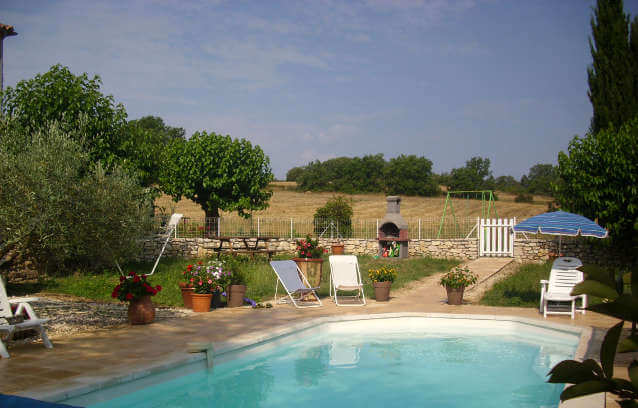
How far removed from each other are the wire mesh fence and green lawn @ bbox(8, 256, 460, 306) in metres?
2.96

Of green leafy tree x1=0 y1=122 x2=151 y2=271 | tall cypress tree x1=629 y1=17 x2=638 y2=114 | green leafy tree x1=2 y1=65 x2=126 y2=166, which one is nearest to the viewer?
green leafy tree x1=0 y1=122 x2=151 y2=271

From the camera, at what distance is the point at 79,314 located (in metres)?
8.73

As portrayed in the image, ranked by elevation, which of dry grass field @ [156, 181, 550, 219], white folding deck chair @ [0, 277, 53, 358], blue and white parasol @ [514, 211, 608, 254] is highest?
dry grass field @ [156, 181, 550, 219]

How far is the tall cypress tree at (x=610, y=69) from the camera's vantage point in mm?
17562

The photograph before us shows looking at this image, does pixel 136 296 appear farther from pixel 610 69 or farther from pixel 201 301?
pixel 610 69

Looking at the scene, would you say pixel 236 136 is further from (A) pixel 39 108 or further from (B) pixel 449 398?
(B) pixel 449 398

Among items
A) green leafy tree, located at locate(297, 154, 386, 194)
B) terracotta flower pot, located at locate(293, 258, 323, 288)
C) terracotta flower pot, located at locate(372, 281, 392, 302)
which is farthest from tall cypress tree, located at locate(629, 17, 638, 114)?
green leafy tree, located at locate(297, 154, 386, 194)

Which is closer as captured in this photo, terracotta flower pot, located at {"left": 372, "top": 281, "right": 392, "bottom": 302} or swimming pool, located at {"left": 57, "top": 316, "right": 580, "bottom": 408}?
swimming pool, located at {"left": 57, "top": 316, "right": 580, "bottom": 408}

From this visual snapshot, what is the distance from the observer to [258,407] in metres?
5.82

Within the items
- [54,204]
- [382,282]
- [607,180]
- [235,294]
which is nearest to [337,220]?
[607,180]

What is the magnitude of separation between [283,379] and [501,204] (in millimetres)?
36054

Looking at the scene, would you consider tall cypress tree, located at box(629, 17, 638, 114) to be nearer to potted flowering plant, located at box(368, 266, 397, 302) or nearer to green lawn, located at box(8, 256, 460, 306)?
green lawn, located at box(8, 256, 460, 306)

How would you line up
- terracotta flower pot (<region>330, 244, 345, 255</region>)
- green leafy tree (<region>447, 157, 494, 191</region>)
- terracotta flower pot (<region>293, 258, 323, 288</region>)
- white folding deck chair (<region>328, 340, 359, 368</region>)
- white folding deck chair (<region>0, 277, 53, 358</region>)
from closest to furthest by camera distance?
1. white folding deck chair (<region>0, 277, 53, 358</region>)
2. white folding deck chair (<region>328, 340, 359, 368</region>)
3. terracotta flower pot (<region>293, 258, 323, 288</region>)
4. terracotta flower pot (<region>330, 244, 345, 255</region>)
5. green leafy tree (<region>447, 157, 494, 191</region>)

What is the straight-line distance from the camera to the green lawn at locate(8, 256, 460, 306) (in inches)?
444
